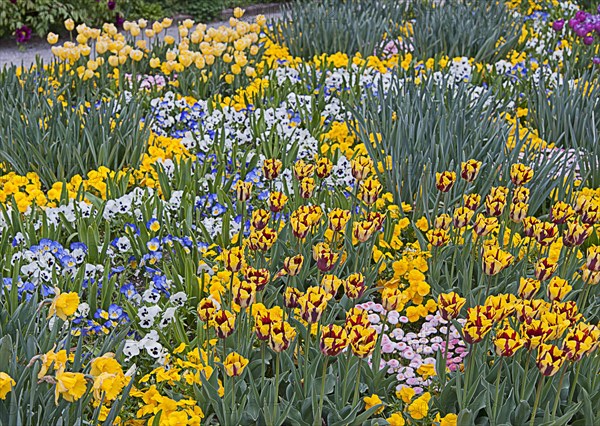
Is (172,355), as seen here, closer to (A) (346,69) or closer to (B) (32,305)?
(B) (32,305)

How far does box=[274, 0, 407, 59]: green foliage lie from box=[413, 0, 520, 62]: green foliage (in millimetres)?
285

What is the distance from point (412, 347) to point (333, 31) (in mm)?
3317

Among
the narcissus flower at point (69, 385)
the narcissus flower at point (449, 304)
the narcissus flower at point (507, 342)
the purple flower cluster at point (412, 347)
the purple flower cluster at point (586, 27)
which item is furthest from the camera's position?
the purple flower cluster at point (586, 27)

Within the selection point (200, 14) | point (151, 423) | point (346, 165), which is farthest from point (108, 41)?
point (200, 14)

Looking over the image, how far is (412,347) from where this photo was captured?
220cm

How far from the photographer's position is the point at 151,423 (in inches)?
68.3

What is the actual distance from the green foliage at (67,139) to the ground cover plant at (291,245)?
0.04 ft

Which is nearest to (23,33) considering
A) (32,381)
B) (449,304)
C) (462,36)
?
(462,36)

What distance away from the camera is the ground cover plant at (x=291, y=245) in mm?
1710

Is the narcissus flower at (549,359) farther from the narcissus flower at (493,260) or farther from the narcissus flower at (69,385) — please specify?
the narcissus flower at (69,385)

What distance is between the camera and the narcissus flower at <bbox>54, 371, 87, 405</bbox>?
1.43m

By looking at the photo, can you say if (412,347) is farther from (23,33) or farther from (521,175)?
(23,33)

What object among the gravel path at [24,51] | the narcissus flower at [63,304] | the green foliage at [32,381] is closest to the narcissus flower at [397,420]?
the green foliage at [32,381]

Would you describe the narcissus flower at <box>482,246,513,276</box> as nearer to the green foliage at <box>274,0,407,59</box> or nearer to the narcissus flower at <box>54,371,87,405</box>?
the narcissus flower at <box>54,371,87,405</box>
